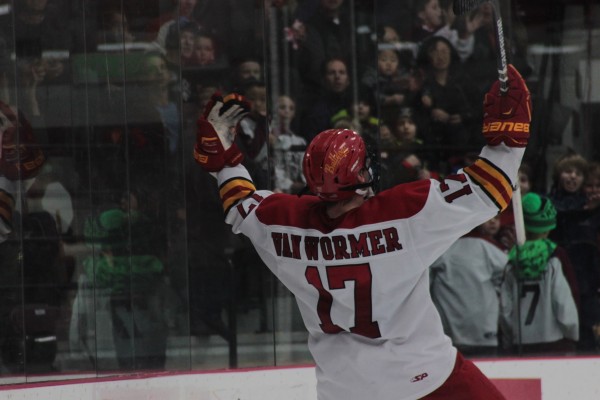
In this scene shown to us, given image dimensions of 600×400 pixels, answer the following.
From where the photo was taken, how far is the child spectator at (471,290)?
15.4 ft

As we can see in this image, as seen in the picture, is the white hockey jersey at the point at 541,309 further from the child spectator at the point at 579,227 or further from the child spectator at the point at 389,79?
the child spectator at the point at 389,79

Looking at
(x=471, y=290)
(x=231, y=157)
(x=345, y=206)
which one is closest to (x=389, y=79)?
(x=471, y=290)

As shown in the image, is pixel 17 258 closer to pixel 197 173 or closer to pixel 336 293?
pixel 197 173

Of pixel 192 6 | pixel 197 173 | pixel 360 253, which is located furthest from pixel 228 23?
pixel 360 253

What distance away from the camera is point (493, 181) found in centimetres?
261

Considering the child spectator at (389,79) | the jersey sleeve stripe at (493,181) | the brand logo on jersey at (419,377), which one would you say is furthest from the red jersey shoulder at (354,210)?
the child spectator at (389,79)

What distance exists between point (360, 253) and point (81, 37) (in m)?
1.59

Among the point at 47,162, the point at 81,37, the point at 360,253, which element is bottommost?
the point at 360,253

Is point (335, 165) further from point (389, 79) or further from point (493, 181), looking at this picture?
point (389, 79)

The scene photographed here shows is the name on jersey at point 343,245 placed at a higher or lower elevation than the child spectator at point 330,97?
lower

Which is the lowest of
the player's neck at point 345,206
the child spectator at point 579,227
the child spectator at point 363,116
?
the child spectator at point 579,227

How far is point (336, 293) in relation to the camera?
267 cm

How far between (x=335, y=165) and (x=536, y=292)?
2437mm

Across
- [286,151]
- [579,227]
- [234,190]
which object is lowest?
[579,227]
